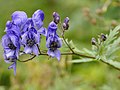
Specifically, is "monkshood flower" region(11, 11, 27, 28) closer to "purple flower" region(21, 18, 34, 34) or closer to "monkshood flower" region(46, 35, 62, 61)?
"purple flower" region(21, 18, 34, 34)

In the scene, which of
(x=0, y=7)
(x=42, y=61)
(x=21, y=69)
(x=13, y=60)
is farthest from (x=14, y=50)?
(x=0, y=7)

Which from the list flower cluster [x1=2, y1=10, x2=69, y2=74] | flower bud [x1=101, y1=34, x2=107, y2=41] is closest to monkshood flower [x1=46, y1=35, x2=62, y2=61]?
flower cluster [x1=2, y1=10, x2=69, y2=74]

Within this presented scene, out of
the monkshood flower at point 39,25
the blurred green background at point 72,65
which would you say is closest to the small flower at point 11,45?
the monkshood flower at point 39,25

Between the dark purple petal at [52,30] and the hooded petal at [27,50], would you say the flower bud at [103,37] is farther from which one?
the hooded petal at [27,50]

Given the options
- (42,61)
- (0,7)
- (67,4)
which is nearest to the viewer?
(42,61)

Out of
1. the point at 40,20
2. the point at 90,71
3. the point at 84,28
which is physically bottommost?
the point at 90,71

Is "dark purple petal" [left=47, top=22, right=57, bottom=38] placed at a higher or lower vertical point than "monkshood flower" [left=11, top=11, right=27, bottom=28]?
lower

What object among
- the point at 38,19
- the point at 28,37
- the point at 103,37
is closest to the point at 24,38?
the point at 28,37

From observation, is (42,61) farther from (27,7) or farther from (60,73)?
(27,7)
